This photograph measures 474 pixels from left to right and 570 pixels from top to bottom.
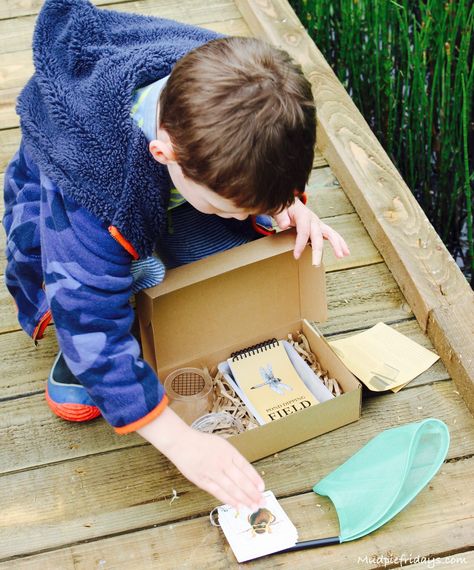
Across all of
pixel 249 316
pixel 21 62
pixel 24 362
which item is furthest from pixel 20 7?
pixel 249 316

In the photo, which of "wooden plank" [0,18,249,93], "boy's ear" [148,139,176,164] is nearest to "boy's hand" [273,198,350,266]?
"boy's ear" [148,139,176,164]

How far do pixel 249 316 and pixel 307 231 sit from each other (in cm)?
22

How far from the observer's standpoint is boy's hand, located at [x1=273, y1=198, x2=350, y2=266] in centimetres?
137

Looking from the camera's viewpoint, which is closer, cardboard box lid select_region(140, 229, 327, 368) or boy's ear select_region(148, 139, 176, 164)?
boy's ear select_region(148, 139, 176, 164)

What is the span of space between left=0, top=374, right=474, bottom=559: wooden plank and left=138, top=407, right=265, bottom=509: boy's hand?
0.18 meters

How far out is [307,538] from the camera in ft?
4.03

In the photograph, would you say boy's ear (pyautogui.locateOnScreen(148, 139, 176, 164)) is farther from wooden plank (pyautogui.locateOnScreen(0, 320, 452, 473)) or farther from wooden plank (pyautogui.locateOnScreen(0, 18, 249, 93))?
wooden plank (pyautogui.locateOnScreen(0, 18, 249, 93))

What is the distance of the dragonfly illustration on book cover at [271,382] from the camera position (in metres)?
1.47

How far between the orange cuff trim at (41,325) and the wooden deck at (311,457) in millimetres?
99

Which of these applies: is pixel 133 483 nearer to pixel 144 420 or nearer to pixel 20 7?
pixel 144 420

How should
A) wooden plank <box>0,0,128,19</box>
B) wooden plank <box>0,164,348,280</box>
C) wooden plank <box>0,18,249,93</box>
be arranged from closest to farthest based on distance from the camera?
1. wooden plank <box>0,164,348,280</box>
2. wooden plank <box>0,18,249,93</box>
3. wooden plank <box>0,0,128,19</box>

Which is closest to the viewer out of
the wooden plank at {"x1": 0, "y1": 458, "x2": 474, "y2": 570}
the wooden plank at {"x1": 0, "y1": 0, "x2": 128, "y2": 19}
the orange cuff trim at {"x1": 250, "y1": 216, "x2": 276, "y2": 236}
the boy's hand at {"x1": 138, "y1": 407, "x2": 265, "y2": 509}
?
the boy's hand at {"x1": 138, "y1": 407, "x2": 265, "y2": 509}

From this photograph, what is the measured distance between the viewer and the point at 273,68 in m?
1.02

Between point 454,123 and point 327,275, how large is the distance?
0.57m
